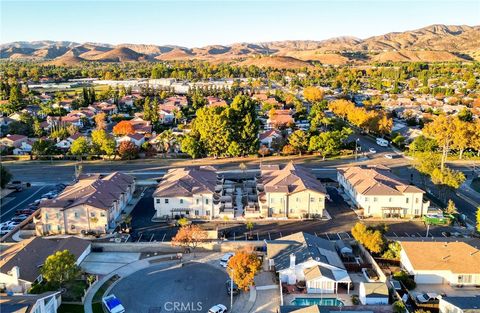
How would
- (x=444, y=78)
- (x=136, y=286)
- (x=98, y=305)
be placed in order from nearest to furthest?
(x=98, y=305), (x=136, y=286), (x=444, y=78)

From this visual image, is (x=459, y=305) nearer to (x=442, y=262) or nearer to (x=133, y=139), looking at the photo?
Result: (x=442, y=262)

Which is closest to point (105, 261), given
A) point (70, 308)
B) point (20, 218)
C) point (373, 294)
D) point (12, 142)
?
point (70, 308)

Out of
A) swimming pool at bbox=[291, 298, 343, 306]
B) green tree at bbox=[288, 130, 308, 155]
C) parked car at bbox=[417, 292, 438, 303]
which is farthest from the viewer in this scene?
green tree at bbox=[288, 130, 308, 155]

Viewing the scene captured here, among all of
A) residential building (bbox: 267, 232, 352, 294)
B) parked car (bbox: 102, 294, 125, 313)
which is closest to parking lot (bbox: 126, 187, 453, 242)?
residential building (bbox: 267, 232, 352, 294)

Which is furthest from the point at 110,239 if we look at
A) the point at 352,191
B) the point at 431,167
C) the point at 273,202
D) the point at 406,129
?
the point at 406,129

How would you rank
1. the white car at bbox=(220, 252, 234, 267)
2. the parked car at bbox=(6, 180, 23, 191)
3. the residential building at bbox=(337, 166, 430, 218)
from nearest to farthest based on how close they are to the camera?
the white car at bbox=(220, 252, 234, 267), the residential building at bbox=(337, 166, 430, 218), the parked car at bbox=(6, 180, 23, 191)

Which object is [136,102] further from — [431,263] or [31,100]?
[431,263]

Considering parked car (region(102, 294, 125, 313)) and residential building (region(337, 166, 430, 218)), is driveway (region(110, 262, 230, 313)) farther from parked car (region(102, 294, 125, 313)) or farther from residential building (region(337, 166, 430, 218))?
residential building (region(337, 166, 430, 218))

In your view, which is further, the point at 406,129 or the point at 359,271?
the point at 406,129
